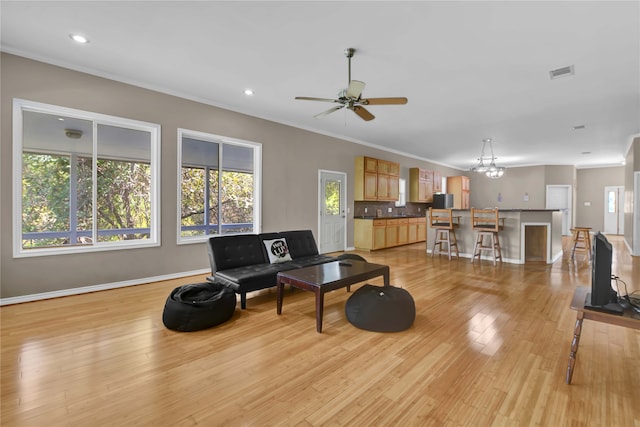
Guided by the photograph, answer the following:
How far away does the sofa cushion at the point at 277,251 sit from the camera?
13.4ft

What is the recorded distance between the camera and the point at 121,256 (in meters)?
4.15

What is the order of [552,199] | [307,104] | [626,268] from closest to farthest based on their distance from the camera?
[307,104] < [626,268] < [552,199]

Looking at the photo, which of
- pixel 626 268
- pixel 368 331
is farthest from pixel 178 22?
pixel 626 268

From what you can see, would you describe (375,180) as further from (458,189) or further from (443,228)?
(458,189)

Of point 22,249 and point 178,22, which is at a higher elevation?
point 178,22

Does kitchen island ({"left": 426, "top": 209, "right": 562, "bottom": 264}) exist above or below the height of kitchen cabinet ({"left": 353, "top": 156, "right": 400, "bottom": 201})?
below

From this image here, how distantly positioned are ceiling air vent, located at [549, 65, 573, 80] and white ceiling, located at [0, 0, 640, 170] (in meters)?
0.07

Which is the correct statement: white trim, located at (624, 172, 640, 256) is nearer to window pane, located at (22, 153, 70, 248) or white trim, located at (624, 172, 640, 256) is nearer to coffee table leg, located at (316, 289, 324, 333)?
coffee table leg, located at (316, 289, 324, 333)

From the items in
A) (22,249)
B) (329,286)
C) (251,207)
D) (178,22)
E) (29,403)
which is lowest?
(29,403)

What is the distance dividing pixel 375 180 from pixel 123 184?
5832mm

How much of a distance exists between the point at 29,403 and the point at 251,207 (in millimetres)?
4155

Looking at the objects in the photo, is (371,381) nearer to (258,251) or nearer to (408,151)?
(258,251)

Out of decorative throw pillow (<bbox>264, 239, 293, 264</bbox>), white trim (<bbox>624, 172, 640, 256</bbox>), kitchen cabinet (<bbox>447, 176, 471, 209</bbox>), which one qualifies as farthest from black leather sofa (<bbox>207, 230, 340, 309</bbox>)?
kitchen cabinet (<bbox>447, 176, 471, 209</bbox>)

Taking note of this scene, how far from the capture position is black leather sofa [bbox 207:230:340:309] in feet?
11.1
